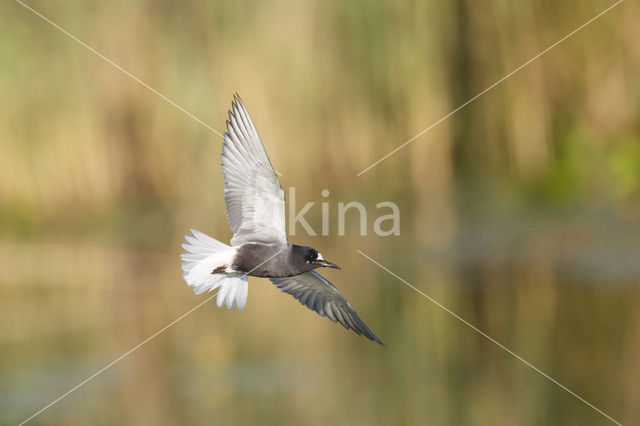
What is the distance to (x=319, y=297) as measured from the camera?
3.93m

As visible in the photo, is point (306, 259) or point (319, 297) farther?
point (319, 297)

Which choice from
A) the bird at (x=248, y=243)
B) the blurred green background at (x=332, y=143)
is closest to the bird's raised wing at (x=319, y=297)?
the bird at (x=248, y=243)

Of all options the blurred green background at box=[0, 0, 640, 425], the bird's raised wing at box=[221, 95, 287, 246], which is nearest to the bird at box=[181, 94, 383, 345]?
the bird's raised wing at box=[221, 95, 287, 246]

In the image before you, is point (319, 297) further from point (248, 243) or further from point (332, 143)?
point (332, 143)

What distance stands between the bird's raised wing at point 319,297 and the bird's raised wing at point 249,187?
0.81 feet

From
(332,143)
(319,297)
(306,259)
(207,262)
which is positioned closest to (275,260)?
(306,259)

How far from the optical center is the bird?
142 inches

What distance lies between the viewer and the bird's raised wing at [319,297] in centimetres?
382

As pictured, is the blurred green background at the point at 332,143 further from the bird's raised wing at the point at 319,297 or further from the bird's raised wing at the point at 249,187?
the bird's raised wing at the point at 249,187

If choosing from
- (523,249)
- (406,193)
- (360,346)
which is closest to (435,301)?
(360,346)

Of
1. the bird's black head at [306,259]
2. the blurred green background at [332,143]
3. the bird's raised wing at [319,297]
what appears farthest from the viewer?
→ the blurred green background at [332,143]

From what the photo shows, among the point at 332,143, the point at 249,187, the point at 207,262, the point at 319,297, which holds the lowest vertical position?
the point at 319,297

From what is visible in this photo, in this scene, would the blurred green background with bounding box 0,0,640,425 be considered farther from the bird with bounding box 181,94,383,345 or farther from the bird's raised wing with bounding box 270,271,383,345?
the bird with bounding box 181,94,383,345

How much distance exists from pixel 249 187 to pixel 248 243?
212 mm
